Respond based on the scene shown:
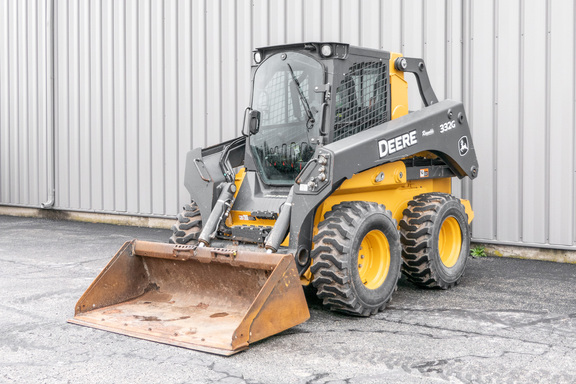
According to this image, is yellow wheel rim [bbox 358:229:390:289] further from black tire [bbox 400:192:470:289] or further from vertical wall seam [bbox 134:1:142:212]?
vertical wall seam [bbox 134:1:142:212]

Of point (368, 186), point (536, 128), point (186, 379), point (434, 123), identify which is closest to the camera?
point (186, 379)

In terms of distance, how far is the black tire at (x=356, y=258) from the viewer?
545cm

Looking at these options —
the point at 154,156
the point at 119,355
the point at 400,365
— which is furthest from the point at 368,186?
the point at 154,156

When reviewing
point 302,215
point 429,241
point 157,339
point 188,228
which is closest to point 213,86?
point 188,228

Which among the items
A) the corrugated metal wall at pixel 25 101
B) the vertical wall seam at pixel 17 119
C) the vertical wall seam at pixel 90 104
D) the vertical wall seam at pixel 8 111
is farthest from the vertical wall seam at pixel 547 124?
the vertical wall seam at pixel 8 111

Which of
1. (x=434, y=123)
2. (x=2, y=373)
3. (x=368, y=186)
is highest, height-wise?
(x=434, y=123)

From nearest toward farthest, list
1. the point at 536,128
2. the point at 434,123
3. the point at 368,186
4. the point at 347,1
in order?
1. the point at 368,186
2. the point at 434,123
3. the point at 536,128
4. the point at 347,1

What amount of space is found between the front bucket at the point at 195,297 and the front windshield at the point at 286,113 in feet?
3.97

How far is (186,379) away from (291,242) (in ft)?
5.61

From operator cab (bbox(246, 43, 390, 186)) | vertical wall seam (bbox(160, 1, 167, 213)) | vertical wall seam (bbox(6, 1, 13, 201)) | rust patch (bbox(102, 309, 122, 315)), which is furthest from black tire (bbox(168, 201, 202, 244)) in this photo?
vertical wall seam (bbox(6, 1, 13, 201))

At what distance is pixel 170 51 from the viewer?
12375mm

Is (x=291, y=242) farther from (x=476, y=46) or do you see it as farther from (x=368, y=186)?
(x=476, y=46)

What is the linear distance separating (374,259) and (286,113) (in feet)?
5.06

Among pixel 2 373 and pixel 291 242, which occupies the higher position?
pixel 291 242
